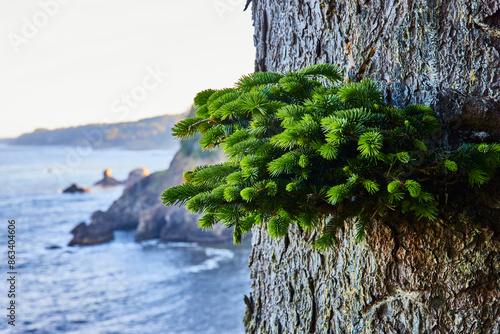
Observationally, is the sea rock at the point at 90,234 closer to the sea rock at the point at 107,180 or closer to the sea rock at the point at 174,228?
the sea rock at the point at 174,228

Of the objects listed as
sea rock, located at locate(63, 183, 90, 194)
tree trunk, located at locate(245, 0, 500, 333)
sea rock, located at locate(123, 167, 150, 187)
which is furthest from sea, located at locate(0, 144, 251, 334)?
tree trunk, located at locate(245, 0, 500, 333)

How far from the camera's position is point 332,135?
26.6 inches

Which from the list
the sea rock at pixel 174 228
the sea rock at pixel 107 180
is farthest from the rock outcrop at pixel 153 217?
the sea rock at pixel 107 180

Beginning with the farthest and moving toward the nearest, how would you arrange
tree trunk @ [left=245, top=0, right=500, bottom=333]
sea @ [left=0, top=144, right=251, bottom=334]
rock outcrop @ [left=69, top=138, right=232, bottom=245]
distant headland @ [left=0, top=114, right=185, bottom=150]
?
rock outcrop @ [left=69, top=138, right=232, bottom=245]
distant headland @ [left=0, top=114, right=185, bottom=150]
sea @ [left=0, top=144, right=251, bottom=334]
tree trunk @ [left=245, top=0, right=500, bottom=333]

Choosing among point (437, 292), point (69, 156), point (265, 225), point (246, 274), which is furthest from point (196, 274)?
point (437, 292)

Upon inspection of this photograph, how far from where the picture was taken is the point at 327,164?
795 mm

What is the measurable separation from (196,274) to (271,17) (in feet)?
13.9

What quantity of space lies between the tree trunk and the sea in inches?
132

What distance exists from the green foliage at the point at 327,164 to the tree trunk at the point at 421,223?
0.11 meters

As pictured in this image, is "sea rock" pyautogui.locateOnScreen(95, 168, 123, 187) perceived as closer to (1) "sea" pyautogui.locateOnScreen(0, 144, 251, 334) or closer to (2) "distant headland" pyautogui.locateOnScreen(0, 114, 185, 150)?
(1) "sea" pyautogui.locateOnScreen(0, 144, 251, 334)

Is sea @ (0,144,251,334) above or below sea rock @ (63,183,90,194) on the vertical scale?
below

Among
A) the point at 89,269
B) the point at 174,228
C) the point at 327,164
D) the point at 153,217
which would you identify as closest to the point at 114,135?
the point at 153,217

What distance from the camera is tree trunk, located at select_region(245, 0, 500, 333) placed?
0.86 m

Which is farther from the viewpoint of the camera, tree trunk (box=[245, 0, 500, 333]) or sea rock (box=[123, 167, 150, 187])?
sea rock (box=[123, 167, 150, 187])
